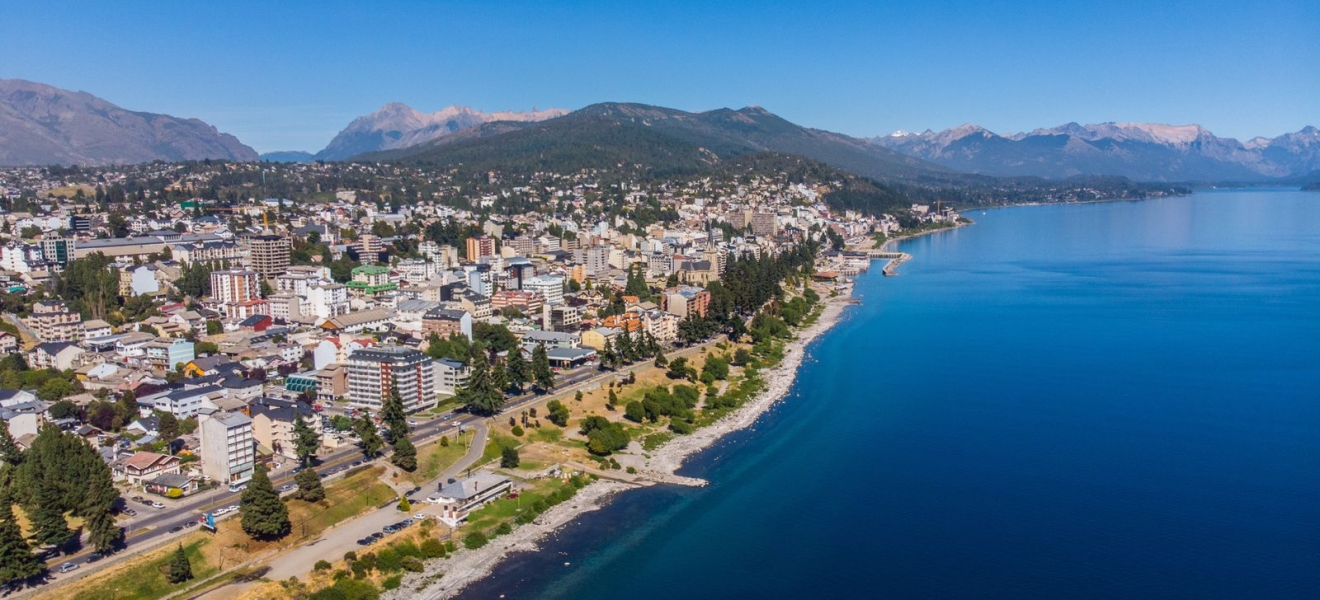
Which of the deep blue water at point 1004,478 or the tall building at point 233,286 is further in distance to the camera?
the tall building at point 233,286

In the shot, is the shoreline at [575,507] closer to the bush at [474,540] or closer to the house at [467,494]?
the bush at [474,540]

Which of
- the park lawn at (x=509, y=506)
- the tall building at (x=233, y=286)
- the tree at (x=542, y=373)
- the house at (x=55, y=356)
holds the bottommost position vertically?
the park lawn at (x=509, y=506)

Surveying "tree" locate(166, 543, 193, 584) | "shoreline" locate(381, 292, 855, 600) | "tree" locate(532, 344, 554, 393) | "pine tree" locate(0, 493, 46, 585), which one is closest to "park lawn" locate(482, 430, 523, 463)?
"shoreline" locate(381, 292, 855, 600)

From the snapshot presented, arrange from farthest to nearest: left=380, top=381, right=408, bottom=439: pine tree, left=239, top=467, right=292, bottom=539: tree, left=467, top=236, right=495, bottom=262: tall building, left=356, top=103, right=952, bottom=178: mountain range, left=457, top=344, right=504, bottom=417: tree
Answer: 1. left=356, top=103, right=952, bottom=178: mountain range
2. left=467, top=236, right=495, bottom=262: tall building
3. left=457, top=344, right=504, bottom=417: tree
4. left=380, top=381, right=408, bottom=439: pine tree
5. left=239, top=467, right=292, bottom=539: tree

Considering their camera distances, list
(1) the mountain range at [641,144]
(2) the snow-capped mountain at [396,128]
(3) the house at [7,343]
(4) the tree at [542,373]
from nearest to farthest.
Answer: (4) the tree at [542,373] → (3) the house at [7,343] → (1) the mountain range at [641,144] → (2) the snow-capped mountain at [396,128]

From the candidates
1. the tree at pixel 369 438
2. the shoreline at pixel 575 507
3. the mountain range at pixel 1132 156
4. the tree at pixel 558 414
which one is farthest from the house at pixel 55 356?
the mountain range at pixel 1132 156

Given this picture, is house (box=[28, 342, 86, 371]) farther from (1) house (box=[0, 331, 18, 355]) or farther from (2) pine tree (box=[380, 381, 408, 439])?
(2) pine tree (box=[380, 381, 408, 439])

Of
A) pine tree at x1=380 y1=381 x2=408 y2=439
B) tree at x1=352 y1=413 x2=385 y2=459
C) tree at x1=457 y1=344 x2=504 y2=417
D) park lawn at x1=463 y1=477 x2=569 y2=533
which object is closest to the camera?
park lawn at x1=463 y1=477 x2=569 y2=533
